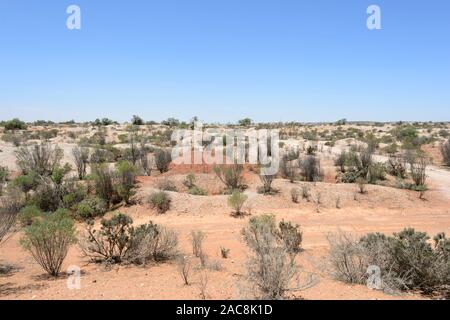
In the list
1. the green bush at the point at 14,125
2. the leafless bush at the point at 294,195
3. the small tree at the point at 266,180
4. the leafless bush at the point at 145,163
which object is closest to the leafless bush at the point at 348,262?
the leafless bush at the point at 294,195

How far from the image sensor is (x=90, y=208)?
46.1ft

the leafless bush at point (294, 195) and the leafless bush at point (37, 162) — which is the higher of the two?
the leafless bush at point (37, 162)

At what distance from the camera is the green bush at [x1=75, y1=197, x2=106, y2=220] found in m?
13.9

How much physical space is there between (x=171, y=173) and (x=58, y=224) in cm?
1268

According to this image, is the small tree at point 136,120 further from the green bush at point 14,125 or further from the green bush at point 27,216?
the green bush at point 27,216

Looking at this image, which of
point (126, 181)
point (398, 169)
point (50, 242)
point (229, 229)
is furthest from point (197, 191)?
point (398, 169)

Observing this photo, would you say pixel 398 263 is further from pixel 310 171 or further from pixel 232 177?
pixel 310 171

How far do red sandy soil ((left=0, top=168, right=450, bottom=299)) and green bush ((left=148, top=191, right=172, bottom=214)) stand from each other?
28cm

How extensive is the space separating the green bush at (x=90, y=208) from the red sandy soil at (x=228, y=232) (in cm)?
82

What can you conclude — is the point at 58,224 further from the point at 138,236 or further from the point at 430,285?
the point at 430,285

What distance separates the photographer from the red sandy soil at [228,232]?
21.1 feet

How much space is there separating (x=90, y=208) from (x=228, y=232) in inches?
219

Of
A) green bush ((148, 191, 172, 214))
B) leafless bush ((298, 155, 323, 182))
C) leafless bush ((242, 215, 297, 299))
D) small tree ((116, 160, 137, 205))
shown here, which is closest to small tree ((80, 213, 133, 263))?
leafless bush ((242, 215, 297, 299))

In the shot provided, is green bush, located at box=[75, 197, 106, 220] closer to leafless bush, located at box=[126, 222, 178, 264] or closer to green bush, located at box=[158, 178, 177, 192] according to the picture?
green bush, located at box=[158, 178, 177, 192]
